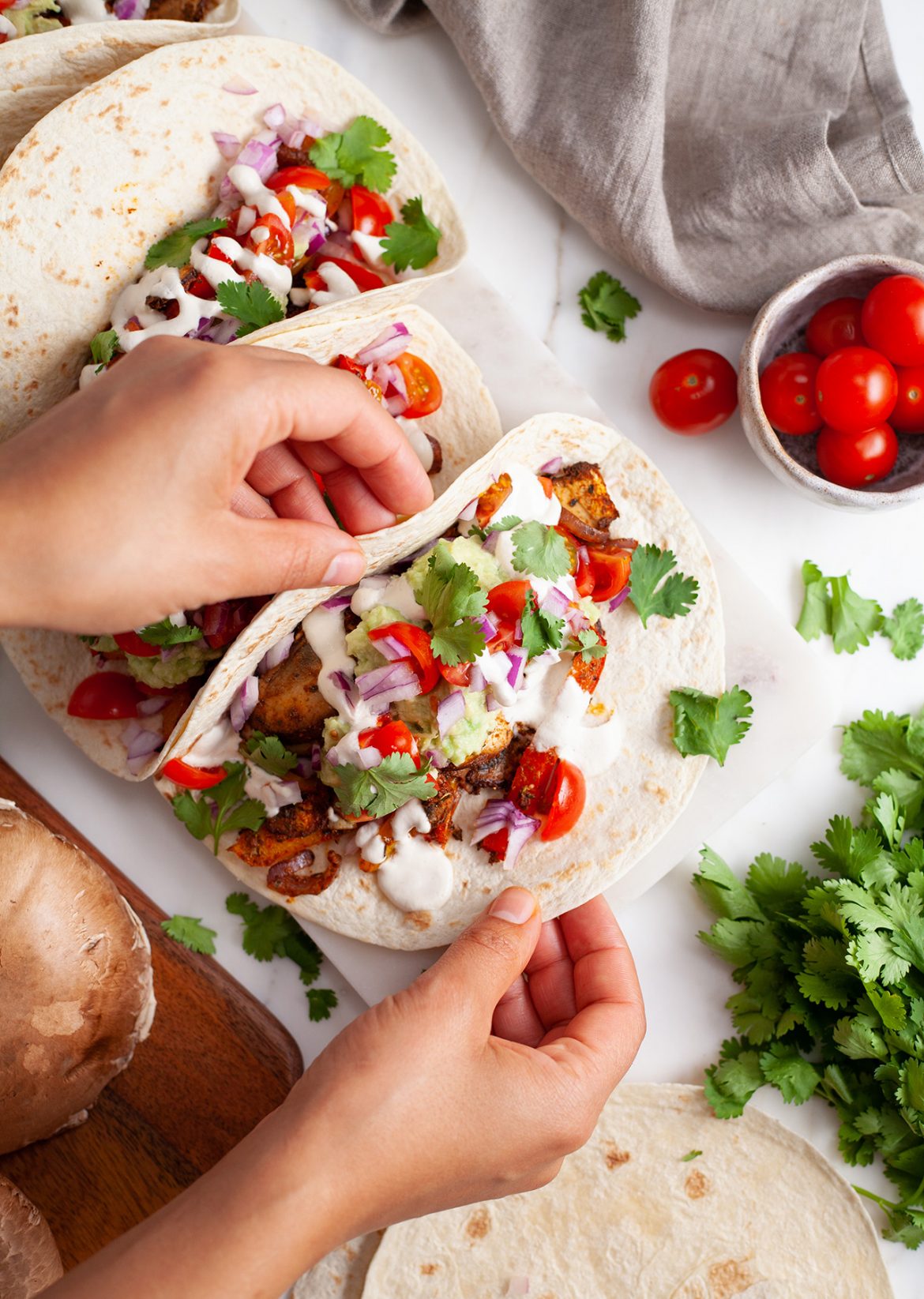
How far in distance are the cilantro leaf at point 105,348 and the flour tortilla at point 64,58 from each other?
2.48 feet

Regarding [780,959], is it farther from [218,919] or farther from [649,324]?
[649,324]

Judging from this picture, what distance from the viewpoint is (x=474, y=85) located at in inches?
137

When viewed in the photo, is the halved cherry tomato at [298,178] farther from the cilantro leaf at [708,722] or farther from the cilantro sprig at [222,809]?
the cilantro leaf at [708,722]

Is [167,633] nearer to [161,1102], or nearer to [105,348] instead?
[105,348]

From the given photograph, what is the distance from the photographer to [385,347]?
307cm

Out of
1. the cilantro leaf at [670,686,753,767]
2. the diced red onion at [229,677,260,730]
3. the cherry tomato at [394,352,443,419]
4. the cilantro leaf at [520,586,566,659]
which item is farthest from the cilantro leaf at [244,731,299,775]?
the cilantro leaf at [670,686,753,767]

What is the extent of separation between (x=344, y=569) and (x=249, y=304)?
90cm

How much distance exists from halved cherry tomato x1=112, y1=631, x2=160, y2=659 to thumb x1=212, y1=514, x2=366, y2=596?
0.71 metres

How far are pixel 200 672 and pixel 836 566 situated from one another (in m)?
2.24

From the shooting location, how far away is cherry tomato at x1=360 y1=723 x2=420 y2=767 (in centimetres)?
279

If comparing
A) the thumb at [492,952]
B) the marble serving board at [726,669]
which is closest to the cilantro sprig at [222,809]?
the marble serving board at [726,669]

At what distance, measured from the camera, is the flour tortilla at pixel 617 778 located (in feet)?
10.2

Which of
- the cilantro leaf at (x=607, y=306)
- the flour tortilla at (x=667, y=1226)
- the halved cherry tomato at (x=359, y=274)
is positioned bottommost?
the flour tortilla at (x=667, y=1226)

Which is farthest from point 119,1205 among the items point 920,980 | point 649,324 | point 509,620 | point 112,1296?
point 649,324
